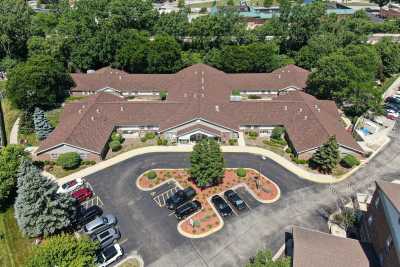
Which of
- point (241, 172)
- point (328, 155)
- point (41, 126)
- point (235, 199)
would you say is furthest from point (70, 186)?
point (328, 155)

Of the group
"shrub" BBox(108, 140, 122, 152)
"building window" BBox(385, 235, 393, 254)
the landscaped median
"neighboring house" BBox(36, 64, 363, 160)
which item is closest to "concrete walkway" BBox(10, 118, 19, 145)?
"neighboring house" BBox(36, 64, 363, 160)

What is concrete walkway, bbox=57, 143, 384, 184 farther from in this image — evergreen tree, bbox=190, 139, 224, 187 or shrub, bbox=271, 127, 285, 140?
evergreen tree, bbox=190, 139, 224, 187

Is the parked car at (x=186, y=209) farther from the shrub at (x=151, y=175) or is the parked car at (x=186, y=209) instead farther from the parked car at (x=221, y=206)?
the shrub at (x=151, y=175)

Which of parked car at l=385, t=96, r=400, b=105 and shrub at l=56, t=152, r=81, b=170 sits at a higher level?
parked car at l=385, t=96, r=400, b=105

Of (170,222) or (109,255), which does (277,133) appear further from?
(109,255)

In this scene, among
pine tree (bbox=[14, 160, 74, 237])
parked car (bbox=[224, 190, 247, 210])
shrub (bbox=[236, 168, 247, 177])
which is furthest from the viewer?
shrub (bbox=[236, 168, 247, 177])
